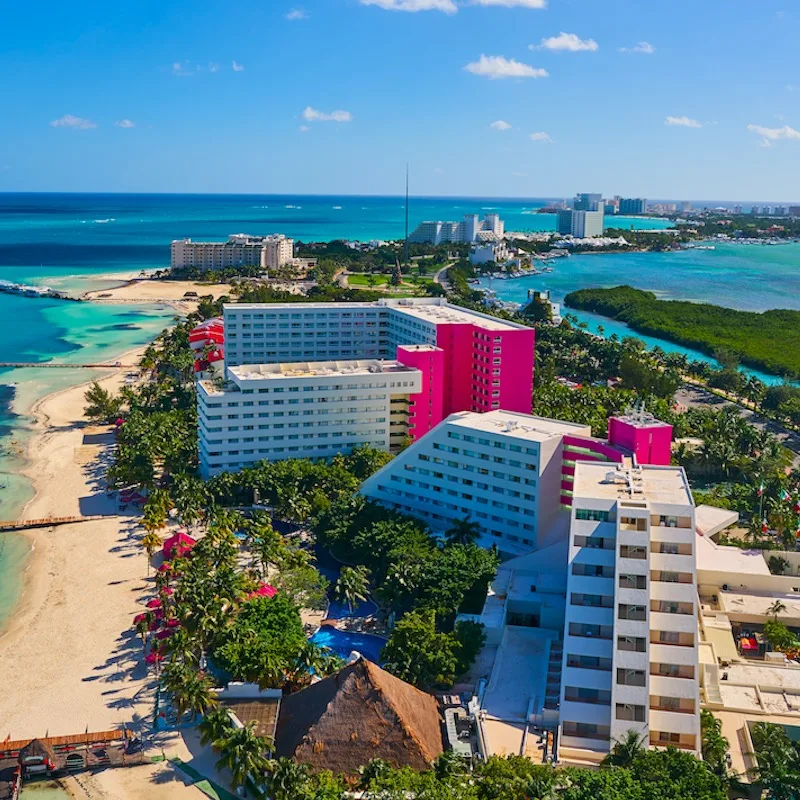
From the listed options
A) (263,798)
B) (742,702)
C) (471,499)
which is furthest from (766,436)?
(263,798)

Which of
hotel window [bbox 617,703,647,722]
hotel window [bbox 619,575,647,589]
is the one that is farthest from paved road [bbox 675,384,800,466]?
hotel window [bbox 617,703,647,722]

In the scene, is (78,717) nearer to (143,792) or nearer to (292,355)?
(143,792)

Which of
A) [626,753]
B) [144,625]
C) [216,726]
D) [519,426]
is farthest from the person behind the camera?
[519,426]

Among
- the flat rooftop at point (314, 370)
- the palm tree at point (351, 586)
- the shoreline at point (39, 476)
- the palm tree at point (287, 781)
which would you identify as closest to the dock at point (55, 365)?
the shoreline at point (39, 476)

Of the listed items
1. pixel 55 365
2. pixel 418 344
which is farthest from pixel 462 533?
pixel 55 365

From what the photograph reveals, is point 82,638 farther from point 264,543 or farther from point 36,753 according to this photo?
point 36,753

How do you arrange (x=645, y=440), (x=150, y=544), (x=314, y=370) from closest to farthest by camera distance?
(x=645, y=440)
(x=150, y=544)
(x=314, y=370)

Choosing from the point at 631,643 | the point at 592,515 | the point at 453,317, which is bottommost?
the point at 631,643
